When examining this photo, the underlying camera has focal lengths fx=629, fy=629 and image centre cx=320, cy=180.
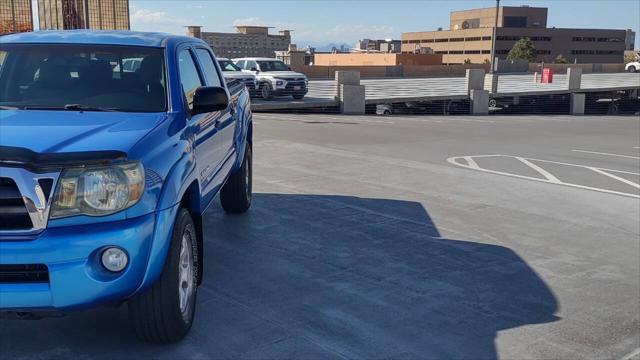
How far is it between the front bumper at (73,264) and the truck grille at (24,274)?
2 centimetres

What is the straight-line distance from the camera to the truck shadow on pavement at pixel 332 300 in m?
3.75

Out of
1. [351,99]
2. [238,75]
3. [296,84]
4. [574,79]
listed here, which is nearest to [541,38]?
[574,79]

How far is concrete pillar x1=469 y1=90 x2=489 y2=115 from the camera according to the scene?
2878 cm

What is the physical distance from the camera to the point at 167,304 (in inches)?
136

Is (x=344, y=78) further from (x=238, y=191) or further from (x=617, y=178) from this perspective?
(x=238, y=191)

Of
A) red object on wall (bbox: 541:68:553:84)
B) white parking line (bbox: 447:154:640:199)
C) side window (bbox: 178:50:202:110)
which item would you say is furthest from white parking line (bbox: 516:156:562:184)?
red object on wall (bbox: 541:68:553:84)

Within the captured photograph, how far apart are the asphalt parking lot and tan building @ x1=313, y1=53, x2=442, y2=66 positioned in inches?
2783

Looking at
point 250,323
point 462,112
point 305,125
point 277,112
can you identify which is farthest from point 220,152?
point 462,112

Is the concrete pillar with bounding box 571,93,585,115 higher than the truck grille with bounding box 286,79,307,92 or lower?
lower

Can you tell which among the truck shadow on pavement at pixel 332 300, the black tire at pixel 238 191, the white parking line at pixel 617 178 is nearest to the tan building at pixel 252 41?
the white parking line at pixel 617 178

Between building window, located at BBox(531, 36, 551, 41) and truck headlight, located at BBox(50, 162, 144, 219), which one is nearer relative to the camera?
truck headlight, located at BBox(50, 162, 144, 219)

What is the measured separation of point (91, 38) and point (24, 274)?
2.28 metres

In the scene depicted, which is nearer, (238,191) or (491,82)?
(238,191)

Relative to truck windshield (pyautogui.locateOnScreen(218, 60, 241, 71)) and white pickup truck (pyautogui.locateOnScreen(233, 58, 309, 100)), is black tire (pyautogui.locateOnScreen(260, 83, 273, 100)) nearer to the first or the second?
white pickup truck (pyautogui.locateOnScreen(233, 58, 309, 100))
